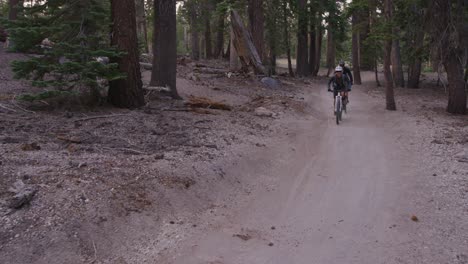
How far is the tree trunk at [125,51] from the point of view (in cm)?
1062

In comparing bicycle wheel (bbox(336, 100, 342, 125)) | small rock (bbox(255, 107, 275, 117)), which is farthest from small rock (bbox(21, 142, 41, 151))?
bicycle wheel (bbox(336, 100, 342, 125))

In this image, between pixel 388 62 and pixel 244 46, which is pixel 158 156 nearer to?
pixel 388 62

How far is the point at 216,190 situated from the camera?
23.8ft

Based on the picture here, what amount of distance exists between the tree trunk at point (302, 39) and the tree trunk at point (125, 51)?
2145cm

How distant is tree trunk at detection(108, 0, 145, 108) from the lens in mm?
10625

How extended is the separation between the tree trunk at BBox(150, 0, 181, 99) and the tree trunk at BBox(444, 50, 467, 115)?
386 inches

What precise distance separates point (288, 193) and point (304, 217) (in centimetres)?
109

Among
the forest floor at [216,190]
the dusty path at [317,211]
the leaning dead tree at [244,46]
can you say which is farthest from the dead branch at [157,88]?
the leaning dead tree at [244,46]

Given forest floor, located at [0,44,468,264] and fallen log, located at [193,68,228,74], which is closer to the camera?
forest floor, located at [0,44,468,264]

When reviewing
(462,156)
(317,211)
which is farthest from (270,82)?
(317,211)

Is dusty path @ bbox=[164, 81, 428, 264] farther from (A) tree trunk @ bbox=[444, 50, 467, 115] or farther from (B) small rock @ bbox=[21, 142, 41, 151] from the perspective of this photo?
(A) tree trunk @ bbox=[444, 50, 467, 115]

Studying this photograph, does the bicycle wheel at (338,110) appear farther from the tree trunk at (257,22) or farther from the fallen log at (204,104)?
the tree trunk at (257,22)

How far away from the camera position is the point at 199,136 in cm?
953

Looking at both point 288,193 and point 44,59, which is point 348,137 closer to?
point 288,193
